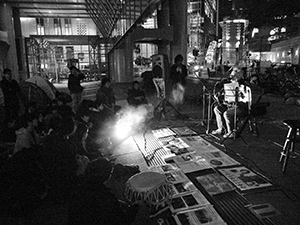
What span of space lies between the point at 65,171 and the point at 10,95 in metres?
5.60

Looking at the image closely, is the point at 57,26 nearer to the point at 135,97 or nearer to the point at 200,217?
the point at 135,97

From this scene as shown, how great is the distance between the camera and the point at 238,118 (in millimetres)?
6504

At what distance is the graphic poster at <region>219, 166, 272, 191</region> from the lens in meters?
3.93

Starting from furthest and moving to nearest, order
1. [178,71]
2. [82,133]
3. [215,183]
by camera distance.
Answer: [178,71], [82,133], [215,183]

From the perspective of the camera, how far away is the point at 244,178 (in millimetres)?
4168

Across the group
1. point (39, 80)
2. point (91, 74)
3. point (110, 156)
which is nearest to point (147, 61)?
point (91, 74)

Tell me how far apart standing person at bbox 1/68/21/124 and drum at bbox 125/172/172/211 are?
20.4ft

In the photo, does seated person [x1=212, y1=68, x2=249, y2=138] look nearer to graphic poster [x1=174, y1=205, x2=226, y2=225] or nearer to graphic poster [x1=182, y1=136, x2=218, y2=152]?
graphic poster [x1=182, y1=136, x2=218, y2=152]

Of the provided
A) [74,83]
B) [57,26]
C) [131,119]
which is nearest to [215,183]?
[131,119]

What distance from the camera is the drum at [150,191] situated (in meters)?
3.12

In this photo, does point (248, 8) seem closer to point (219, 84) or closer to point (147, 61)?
point (147, 61)

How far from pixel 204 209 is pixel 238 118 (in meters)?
3.77

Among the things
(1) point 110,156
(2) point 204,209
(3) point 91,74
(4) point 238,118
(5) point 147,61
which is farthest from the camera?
(5) point 147,61

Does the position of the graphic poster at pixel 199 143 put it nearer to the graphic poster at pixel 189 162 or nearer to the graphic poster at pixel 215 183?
the graphic poster at pixel 189 162
